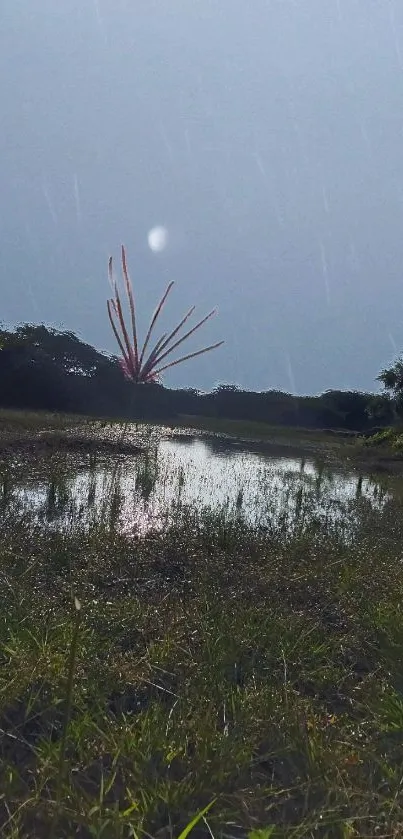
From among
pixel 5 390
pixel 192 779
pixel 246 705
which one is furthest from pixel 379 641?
pixel 5 390

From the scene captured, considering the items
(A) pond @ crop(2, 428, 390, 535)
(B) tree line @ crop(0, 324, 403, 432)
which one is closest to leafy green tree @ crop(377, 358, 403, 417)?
(B) tree line @ crop(0, 324, 403, 432)

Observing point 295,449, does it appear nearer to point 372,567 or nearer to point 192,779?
point 372,567

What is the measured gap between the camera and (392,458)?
2167 cm

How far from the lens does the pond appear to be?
722 cm

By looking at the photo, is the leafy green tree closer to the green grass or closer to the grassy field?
the green grass

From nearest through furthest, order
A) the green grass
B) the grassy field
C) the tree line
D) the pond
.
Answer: the grassy field → the pond → the green grass → the tree line

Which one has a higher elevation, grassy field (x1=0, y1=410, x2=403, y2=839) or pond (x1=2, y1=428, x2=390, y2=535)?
pond (x1=2, y1=428, x2=390, y2=535)

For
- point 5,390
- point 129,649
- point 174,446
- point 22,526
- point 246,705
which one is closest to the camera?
point 246,705

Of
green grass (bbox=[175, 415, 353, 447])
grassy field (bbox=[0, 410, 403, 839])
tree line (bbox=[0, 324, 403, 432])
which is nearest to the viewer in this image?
grassy field (bbox=[0, 410, 403, 839])

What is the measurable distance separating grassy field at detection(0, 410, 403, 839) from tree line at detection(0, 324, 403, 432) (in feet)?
80.7

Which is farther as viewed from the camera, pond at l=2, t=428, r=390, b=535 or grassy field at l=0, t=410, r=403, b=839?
pond at l=2, t=428, r=390, b=535

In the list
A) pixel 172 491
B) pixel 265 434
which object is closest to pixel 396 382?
pixel 265 434

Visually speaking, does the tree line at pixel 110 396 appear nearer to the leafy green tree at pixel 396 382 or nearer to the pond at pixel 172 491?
the leafy green tree at pixel 396 382

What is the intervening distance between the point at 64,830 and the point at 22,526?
4.02 metres
